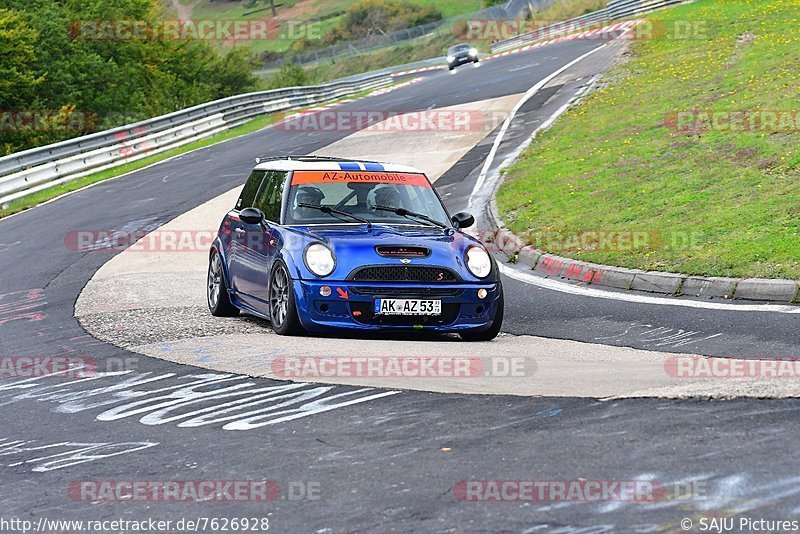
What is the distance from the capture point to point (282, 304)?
424 inches

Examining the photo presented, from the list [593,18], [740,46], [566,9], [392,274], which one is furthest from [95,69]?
[392,274]

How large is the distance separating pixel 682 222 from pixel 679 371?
7.39 meters

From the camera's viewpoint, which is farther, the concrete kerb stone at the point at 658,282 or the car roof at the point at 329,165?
the concrete kerb stone at the point at 658,282

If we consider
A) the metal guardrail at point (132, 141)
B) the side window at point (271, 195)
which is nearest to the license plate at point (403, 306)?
the side window at point (271, 195)

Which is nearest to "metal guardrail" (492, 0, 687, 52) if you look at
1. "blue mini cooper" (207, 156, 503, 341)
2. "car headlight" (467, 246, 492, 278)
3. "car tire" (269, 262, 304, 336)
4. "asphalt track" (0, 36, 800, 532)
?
"blue mini cooper" (207, 156, 503, 341)

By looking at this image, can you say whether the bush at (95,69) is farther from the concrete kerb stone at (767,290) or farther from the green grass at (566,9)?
the concrete kerb stone at (767,290)

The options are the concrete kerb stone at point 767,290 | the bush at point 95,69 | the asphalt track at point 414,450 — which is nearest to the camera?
the asphalt track at point 414,450

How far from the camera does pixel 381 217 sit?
37.5 ft

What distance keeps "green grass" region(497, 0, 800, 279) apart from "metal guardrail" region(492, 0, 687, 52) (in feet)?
78.5

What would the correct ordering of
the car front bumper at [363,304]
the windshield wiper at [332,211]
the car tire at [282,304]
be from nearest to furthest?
the car front bumper at [363,304], the car tire at [282,304], the windshield wiper at [332,211]

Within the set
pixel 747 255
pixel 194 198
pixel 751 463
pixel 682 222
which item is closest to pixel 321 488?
pixel 751 463

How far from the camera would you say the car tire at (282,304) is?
10453 mm

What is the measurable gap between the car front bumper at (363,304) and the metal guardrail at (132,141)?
58.2ft

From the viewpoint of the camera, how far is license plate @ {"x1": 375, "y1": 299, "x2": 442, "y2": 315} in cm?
1031
